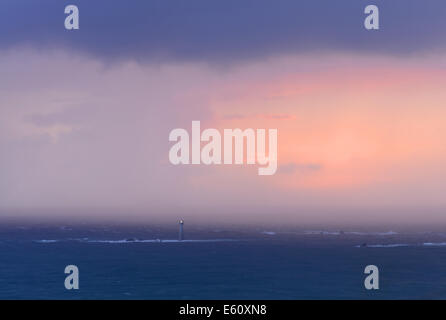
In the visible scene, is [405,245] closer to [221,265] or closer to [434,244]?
[434,244]

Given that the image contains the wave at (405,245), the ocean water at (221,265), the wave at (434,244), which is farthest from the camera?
the wave at (434,244)

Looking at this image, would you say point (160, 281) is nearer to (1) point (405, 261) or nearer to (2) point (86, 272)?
(2) point (86, 272)

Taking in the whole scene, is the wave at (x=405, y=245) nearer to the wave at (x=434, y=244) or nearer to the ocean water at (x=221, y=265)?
the wave at (x=434, y=244)

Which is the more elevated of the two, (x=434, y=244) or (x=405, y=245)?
(x=405, y=245)

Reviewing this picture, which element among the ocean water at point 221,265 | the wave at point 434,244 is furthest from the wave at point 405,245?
the ocean water at point 221,265

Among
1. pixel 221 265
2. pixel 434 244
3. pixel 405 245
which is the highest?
pixel 221 265

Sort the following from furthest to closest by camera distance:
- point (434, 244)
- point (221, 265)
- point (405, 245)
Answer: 1. point (434, 244)
2. point (405, 245)
3. point (221, 265)

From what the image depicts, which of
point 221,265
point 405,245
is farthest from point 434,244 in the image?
point 221,265
